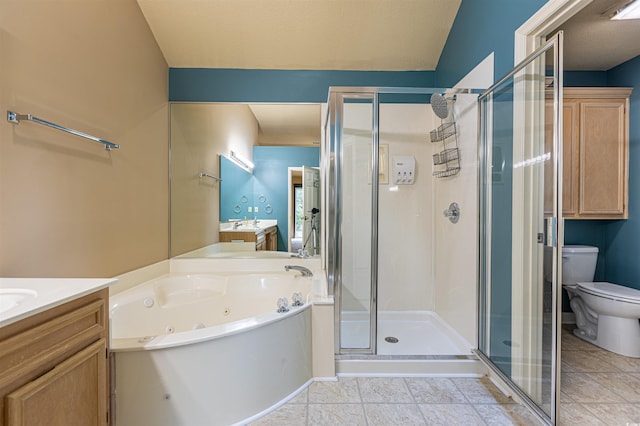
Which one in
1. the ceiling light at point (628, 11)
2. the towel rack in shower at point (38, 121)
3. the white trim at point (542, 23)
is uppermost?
the ceiling light at point (628, 11)

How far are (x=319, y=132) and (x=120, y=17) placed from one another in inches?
67.5

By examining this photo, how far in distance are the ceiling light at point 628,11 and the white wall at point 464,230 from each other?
3.36ft

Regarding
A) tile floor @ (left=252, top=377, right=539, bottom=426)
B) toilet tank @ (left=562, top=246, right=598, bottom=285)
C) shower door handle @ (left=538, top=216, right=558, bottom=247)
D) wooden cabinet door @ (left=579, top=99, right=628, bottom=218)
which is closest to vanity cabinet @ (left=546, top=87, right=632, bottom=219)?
wooden cabinet door @ (left=579, top=99, right=628, bottom=218)

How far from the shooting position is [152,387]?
133 centimetres

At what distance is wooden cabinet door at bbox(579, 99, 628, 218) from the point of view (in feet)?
8.18

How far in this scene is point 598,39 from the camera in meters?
2.35

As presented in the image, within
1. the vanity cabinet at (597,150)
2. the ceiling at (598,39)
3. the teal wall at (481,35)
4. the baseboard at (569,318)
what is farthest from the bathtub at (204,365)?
the ceiling at (598,39)

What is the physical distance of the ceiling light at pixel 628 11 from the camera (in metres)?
1.94

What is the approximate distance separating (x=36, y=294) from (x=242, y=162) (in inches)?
84.2

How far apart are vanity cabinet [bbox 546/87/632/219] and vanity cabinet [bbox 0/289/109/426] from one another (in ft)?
11.1

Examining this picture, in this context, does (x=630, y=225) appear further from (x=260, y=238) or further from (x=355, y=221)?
(x=260, y=238)

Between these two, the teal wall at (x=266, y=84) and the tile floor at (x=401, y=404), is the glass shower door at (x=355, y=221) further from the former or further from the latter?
the teal wall at (x=266, y=84)

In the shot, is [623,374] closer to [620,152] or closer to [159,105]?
[620,152]

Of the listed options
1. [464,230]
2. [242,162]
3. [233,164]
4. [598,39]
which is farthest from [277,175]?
[598,39]
